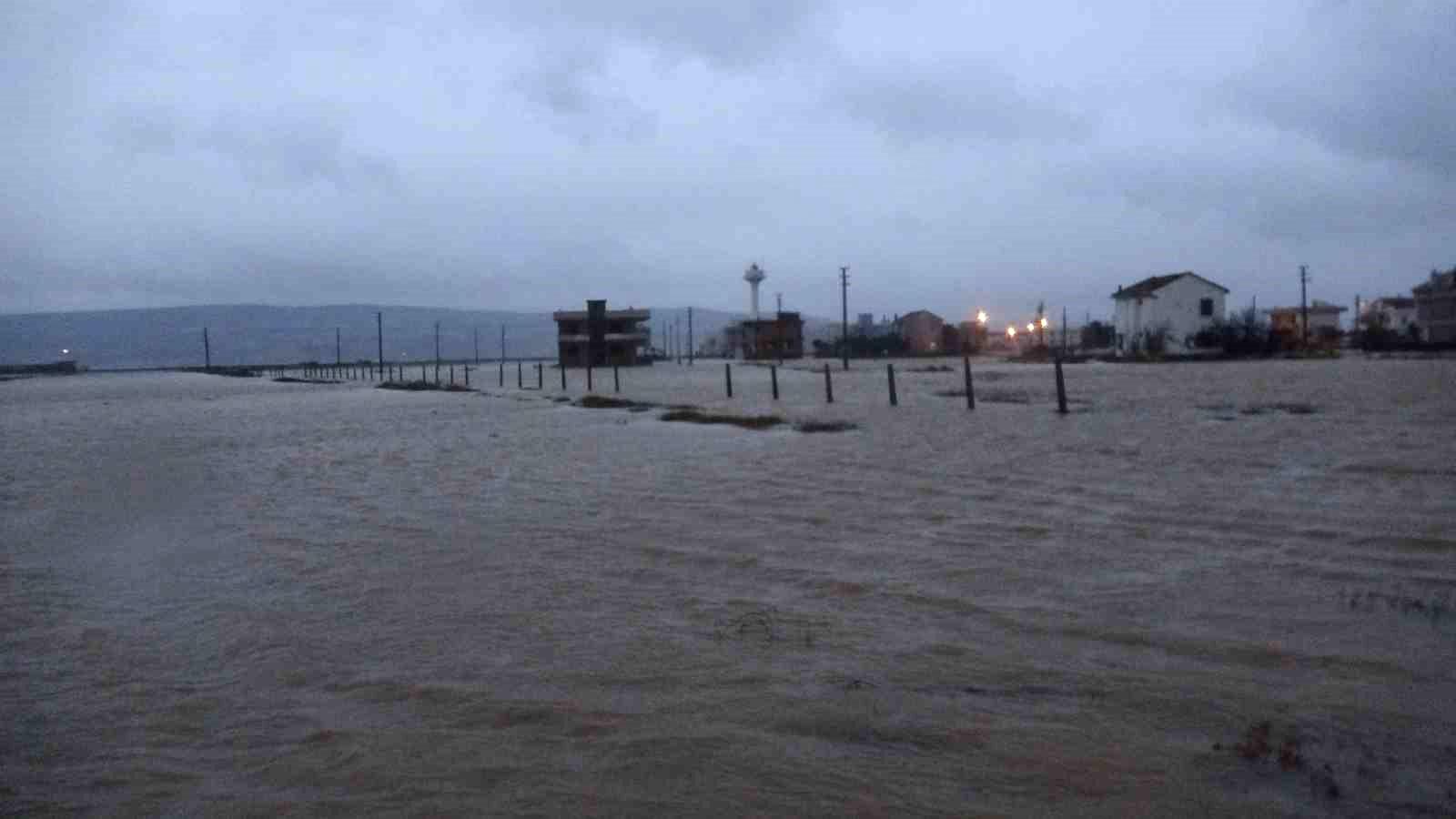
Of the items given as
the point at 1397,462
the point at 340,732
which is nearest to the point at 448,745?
the point at 340,732

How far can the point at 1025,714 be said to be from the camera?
4.61 metres

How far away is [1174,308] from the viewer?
60906 mm

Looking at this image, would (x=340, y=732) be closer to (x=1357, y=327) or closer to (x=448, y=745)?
(x=448, y=745)

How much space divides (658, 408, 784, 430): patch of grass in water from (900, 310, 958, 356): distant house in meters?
75.2

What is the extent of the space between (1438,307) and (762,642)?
72366mm

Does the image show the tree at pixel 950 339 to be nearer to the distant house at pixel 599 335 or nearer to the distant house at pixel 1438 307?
the distant house at pixel 599 335

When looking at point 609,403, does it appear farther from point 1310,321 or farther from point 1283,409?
point 1310,321

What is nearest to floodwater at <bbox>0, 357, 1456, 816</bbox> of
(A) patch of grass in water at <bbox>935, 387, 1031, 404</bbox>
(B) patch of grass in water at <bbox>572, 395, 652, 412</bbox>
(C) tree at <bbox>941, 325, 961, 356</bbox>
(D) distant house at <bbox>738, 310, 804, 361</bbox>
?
(A) patch of grass in water at <bbox>935, 387, 1031, 404</bbox>

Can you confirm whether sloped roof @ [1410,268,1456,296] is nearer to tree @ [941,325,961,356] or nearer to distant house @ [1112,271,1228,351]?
distant house @ [1112,271,1228,351]

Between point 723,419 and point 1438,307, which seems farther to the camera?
point 1438,307

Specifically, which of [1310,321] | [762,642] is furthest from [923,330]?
[762,642]

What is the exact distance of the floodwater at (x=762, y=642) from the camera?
411 centimetres

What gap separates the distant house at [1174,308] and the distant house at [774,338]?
105 feet

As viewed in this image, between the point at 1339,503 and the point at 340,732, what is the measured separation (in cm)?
793
